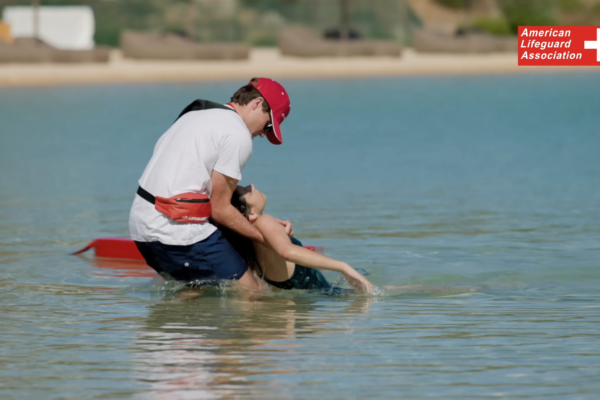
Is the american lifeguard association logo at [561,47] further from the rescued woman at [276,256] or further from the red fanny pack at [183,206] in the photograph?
the red fanny pack at [183,206]

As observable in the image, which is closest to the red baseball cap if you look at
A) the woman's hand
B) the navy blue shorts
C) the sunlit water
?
the navy blue shorts

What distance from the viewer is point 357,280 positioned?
19.0ft

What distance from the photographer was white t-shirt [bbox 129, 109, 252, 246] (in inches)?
209

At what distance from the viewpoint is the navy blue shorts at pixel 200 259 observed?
556 centimetres

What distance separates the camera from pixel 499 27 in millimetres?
46969

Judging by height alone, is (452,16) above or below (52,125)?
above

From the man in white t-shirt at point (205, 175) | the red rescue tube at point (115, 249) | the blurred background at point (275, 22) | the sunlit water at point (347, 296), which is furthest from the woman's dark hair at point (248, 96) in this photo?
the blurred background at point (275, 22)

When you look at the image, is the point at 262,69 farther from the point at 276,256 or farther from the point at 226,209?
the point at 226,209

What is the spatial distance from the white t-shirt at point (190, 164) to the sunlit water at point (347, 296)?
521 mm

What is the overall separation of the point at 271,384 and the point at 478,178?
795 centimetres

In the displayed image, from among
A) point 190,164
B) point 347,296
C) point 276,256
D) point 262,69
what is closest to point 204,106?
point 190,164

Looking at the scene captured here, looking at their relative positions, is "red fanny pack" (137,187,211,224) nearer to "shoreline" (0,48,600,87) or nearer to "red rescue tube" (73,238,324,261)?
"red rescue tube" (73,238,324,261)

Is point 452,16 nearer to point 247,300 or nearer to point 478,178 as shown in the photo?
point 478,178

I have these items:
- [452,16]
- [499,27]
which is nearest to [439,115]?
[499,27]
